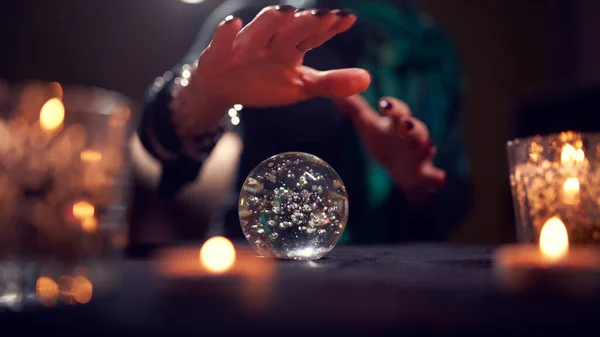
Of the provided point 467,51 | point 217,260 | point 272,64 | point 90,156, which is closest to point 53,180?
point 90,156

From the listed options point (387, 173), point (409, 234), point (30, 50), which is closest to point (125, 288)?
point (387, 173)

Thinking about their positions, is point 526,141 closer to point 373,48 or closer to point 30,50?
point 373,48

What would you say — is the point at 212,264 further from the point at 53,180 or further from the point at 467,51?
the point at 467,51

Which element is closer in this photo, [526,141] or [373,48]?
[526,141]

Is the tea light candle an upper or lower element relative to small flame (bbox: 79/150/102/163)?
lower

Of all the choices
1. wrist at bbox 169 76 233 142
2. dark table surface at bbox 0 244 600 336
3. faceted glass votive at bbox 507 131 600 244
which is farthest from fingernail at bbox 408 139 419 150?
dark table surface at bbox 0 244 600 336

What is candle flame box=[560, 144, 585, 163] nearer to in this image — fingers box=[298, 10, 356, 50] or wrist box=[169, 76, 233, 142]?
fingers box=[298, 10, 356, 50]

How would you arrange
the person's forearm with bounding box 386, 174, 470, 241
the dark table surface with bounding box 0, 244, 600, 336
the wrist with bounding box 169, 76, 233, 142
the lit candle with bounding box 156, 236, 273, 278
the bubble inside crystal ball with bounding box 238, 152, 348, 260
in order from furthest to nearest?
1. the person's forearm with bounding box 386, 174, 470, 241
2. the wrist with bounding box 169, 76, 233, 142
3. the bubble inside crystal ball with bounding box 238, 152, 348, 260
4. the lit candle with bounding box 156, 236, 273, 278
5. the dark table surface with bounding box 0, 244, 600, 336
